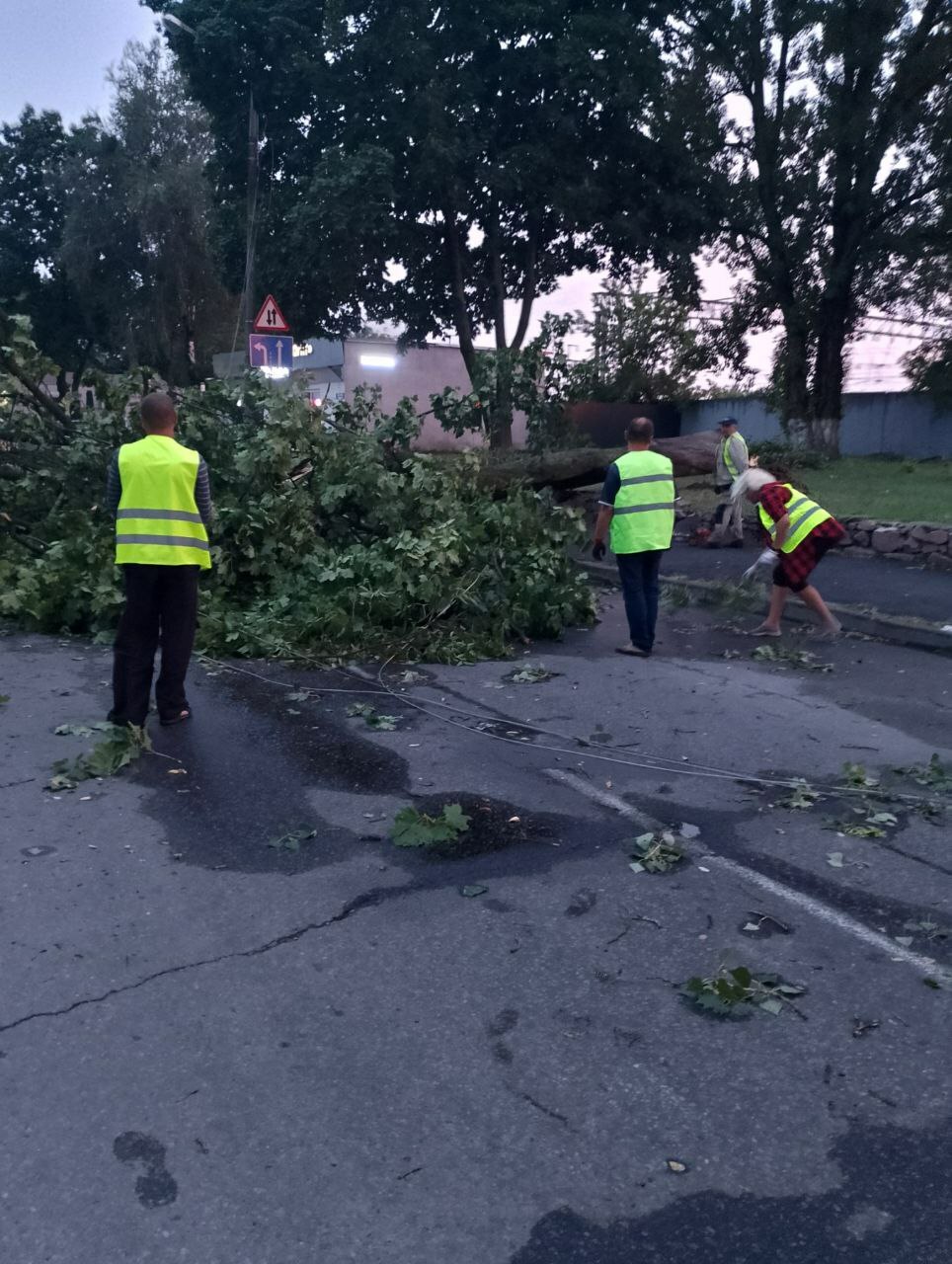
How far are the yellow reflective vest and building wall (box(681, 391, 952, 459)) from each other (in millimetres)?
22244

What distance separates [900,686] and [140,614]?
198 inches

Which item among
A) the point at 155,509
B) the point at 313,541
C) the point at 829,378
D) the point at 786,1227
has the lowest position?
the point at 786,1227

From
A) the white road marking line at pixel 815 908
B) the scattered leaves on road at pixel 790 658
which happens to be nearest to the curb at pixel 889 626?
the scattered leaves on road at pixel 790 658

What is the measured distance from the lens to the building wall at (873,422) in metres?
27.4

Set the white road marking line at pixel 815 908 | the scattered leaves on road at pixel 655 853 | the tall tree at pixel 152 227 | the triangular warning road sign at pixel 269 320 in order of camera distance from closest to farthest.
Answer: the white road marking line at pixel 815 908 < the scattered leaves on road at pixel 655 853 < the triangular warning road sign at pixel 269 320 < the tall tree at pixel 152 227

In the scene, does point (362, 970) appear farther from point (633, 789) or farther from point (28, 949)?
point (633, 789)

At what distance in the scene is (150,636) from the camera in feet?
21.2

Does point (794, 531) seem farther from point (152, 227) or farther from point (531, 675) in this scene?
point (152, 227)

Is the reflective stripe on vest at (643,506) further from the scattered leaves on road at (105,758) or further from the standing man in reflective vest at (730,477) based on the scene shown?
the standing man in reflective vest at (730,477)

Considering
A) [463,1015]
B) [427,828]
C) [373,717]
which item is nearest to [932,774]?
[427,828]

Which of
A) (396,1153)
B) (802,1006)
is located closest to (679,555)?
(802,1006)

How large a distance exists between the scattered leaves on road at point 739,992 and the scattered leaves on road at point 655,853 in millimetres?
901

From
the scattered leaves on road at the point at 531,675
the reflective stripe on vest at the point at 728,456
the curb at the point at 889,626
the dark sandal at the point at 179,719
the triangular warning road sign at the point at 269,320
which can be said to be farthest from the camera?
the triangular warning road sign at the point at 269,320

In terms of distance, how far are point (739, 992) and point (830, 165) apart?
22.1 meters
